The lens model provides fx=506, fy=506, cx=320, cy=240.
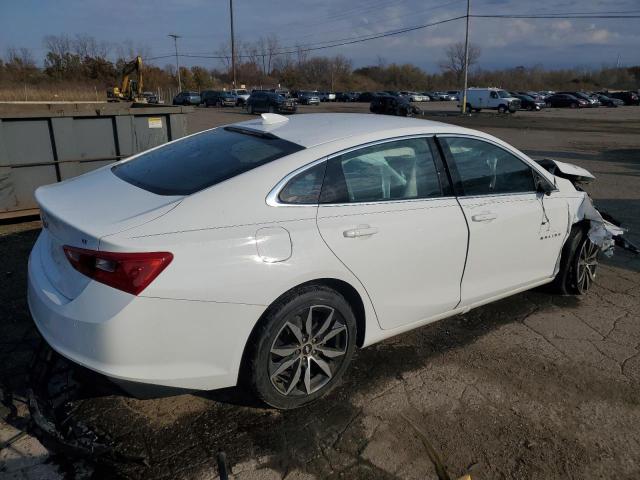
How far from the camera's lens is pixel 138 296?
221cm

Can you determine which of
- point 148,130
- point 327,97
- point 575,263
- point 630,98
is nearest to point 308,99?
point 327,97

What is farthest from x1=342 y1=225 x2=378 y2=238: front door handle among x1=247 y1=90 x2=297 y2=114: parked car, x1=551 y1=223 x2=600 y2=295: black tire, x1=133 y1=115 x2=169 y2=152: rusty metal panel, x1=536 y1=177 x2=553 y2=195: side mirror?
x1=247 y1=90 x2=297 y2=114: parked car

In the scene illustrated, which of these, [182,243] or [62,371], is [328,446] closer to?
[182,243]

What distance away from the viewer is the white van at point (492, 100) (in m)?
40.8

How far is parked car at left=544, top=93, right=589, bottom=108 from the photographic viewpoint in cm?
5169

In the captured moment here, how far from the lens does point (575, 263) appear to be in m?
4.37

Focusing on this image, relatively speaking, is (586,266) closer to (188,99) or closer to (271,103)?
(271,103)

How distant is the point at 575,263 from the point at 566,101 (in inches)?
2185

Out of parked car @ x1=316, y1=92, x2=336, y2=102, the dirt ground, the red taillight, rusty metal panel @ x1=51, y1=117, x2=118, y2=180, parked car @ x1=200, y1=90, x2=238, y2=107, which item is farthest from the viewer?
parked car @ x1=316, y1=92, x2=336, y2=102

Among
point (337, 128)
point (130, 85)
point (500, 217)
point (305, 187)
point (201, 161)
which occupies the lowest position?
point (500, 217)

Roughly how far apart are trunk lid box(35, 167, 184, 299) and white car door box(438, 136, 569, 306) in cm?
193

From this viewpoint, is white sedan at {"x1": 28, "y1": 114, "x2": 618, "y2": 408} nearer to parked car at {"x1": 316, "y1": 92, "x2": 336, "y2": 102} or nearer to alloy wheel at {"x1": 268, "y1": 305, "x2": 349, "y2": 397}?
alloy wheel at {"x1": 268, "y1": 305, "x2": 349, "y2": 397}

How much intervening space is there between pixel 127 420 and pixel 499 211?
2705 mm

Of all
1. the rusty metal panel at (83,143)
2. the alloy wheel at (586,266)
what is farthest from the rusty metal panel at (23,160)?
the alloy wheel at (586,266)
